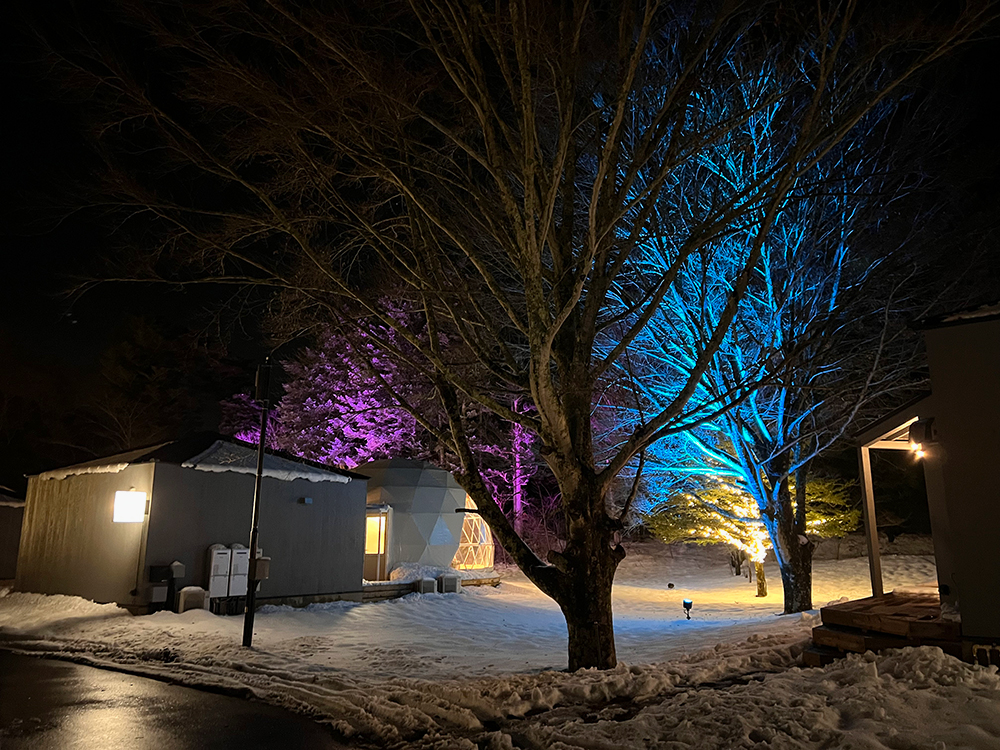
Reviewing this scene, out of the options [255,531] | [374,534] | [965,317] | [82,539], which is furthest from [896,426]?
[374,534]

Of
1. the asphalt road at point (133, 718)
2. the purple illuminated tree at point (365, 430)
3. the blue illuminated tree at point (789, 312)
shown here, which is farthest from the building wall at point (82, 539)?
the purple illuminated tree at point (365, 430)

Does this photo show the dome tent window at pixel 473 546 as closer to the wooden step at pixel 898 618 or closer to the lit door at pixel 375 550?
the lit door at pixel 375 550

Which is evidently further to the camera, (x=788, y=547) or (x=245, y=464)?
(x=245, y=464)

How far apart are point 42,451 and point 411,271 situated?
34.8m

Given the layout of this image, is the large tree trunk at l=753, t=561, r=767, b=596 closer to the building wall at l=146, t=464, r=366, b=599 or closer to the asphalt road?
the building wall at l=146, t=464, r=366, b=599

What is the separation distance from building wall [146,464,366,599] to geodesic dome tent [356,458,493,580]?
343 centimetres

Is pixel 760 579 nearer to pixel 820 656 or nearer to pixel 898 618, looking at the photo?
pixel 820 656

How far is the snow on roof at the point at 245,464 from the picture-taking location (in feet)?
43.7

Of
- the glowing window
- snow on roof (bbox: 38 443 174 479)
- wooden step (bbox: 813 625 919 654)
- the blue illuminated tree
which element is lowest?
wooden step (bbox: 813 625 919 654)

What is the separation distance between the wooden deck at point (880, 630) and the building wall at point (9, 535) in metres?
22.8

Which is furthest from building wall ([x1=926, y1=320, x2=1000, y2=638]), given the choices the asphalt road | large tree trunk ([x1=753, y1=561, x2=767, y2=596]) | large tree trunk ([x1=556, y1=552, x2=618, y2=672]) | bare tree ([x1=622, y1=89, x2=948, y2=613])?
large tree trunk ([x1=753, y1=561, x2=767, y2=596])

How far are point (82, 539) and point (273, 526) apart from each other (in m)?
3.71

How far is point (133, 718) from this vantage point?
5676mm

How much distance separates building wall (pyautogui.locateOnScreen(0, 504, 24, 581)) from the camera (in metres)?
20.8
